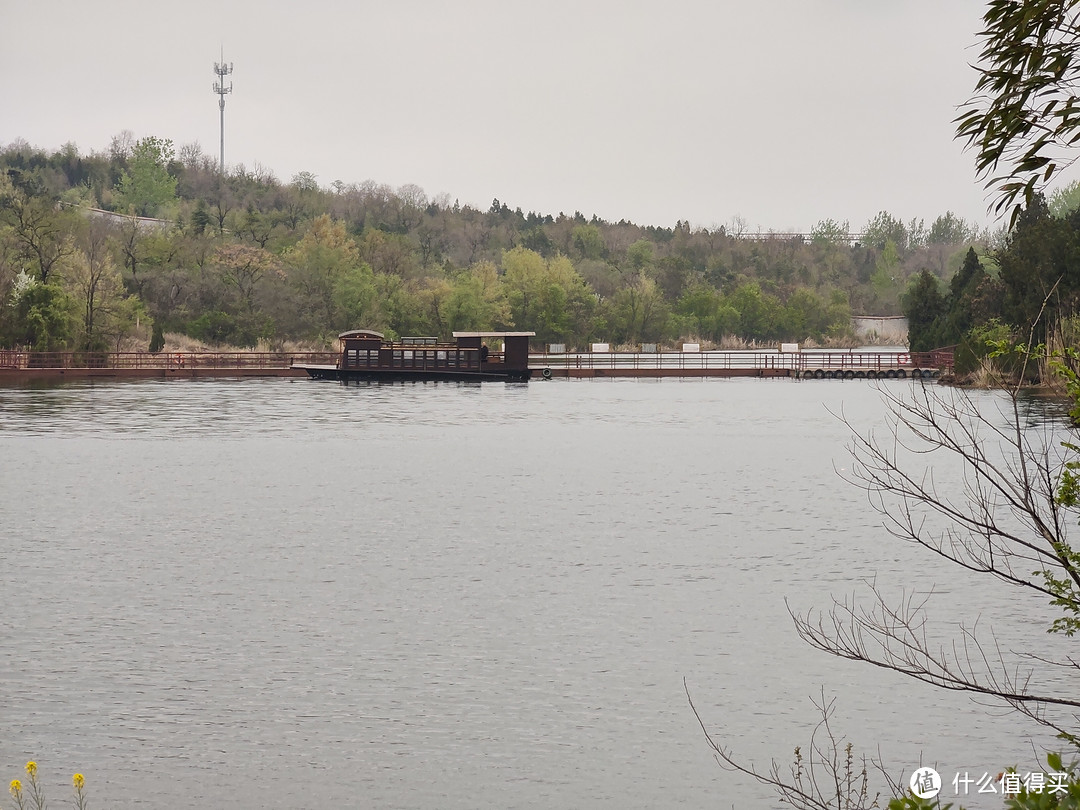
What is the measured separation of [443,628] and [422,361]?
70.4 meters

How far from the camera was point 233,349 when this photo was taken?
10538 cm

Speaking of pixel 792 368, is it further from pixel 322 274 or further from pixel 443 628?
pixel 443 628

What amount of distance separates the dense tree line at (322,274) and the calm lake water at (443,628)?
54927mm

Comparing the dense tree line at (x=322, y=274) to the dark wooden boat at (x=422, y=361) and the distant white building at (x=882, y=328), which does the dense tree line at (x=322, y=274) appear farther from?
the dark wooden boat at (x=422, y=361)

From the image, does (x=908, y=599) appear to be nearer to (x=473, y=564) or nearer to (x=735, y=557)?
(x=735, y=557)

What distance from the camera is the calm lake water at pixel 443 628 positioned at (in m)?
14.3

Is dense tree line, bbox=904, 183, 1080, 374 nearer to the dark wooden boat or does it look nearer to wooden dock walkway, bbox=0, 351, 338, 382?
the dark wooden boat

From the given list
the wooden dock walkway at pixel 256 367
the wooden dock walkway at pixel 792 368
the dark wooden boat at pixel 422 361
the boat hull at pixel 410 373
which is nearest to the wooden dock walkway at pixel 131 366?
the wooden dock walkway at pixel 256 367

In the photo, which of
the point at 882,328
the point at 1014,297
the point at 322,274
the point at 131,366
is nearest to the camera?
the point at 1014,297

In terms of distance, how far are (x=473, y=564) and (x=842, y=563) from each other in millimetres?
7575

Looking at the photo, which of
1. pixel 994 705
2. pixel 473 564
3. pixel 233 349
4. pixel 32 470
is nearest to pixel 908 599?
pixel 994 705

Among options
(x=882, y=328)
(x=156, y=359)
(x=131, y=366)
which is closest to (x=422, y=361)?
(x=156, y=359)

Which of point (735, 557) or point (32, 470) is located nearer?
point (735, 557)

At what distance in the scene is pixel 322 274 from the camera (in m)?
119
